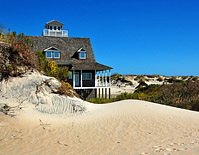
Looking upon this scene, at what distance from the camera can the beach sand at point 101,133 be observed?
4668mm

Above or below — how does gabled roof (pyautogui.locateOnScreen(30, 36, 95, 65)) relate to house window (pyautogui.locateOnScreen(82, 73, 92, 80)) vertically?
above

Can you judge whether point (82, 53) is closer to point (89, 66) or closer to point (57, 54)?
point (89, 66)

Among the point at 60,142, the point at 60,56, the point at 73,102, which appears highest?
the point at 60,56

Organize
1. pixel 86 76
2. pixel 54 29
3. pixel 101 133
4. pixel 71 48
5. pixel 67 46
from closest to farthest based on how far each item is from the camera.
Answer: pixel 101 133 < pixel 86 76 < pixel 71 48 < pixel 67 46 < pixel 54 29

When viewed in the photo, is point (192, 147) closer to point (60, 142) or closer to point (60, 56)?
point (60, 142)

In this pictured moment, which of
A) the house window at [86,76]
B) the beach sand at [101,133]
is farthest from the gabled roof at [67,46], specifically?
the beach sand at [101,133]

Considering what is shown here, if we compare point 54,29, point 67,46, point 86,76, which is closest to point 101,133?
point 86,76

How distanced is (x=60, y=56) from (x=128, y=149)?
919 inches

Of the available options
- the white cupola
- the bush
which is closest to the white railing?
the white cupola

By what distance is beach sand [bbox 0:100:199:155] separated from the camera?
15.3 ft

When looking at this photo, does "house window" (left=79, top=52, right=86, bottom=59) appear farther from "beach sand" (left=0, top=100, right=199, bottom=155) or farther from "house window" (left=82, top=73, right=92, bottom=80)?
"beach sand" (left=0, top=100, right=199, bottom=155)

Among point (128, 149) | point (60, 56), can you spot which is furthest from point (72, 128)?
point (60, 56)

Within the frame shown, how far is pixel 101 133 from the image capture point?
234 inches

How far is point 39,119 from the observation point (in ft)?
22.6
